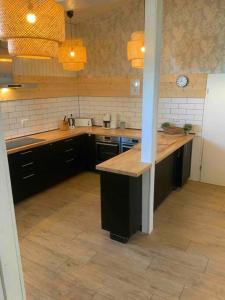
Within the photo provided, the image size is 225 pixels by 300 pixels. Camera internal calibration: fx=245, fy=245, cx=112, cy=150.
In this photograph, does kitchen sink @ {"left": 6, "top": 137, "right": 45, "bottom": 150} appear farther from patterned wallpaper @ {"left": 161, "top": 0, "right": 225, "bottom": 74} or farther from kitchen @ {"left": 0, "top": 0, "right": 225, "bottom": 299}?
A: patterned wallpaper @ {"left": 161, "top": 0, "right": 225, "bottom": 74}

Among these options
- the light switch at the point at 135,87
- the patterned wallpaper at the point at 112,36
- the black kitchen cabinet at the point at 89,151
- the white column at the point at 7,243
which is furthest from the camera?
the black kitchen cabinet at the point at 89,151

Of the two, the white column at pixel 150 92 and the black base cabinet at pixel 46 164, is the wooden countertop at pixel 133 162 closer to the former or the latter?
the white column at pixel 150 92

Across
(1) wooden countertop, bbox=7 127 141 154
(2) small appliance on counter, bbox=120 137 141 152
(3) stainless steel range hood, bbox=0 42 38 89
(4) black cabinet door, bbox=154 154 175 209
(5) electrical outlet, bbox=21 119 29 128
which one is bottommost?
(4) black cabinet door, bbox=154 154 175 209

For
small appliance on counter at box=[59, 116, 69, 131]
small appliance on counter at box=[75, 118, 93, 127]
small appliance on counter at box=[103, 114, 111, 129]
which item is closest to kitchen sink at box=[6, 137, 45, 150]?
small appliance on counter at box=[59, 116, 69, 131]

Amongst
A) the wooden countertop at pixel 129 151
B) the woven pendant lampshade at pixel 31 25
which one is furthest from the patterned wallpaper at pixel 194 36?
the woven pendant lampshade at pixel 31 25

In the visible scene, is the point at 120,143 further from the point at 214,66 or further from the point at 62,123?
the point at 214,66

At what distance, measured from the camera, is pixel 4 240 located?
0.90 metres

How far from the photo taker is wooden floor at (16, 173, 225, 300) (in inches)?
82.9

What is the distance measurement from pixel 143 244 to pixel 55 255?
0.95m

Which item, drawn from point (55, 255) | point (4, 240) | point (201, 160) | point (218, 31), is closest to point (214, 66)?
point (218, 31)

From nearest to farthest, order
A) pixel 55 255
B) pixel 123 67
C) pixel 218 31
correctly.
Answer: pixel 55 255 → pixel 218 31 → pixel 123 67

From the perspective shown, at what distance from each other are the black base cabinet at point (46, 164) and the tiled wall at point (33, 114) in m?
0.63

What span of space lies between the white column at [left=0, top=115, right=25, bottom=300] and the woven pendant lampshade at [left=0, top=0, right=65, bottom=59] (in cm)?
123

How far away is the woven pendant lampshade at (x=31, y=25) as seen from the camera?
1704mm
